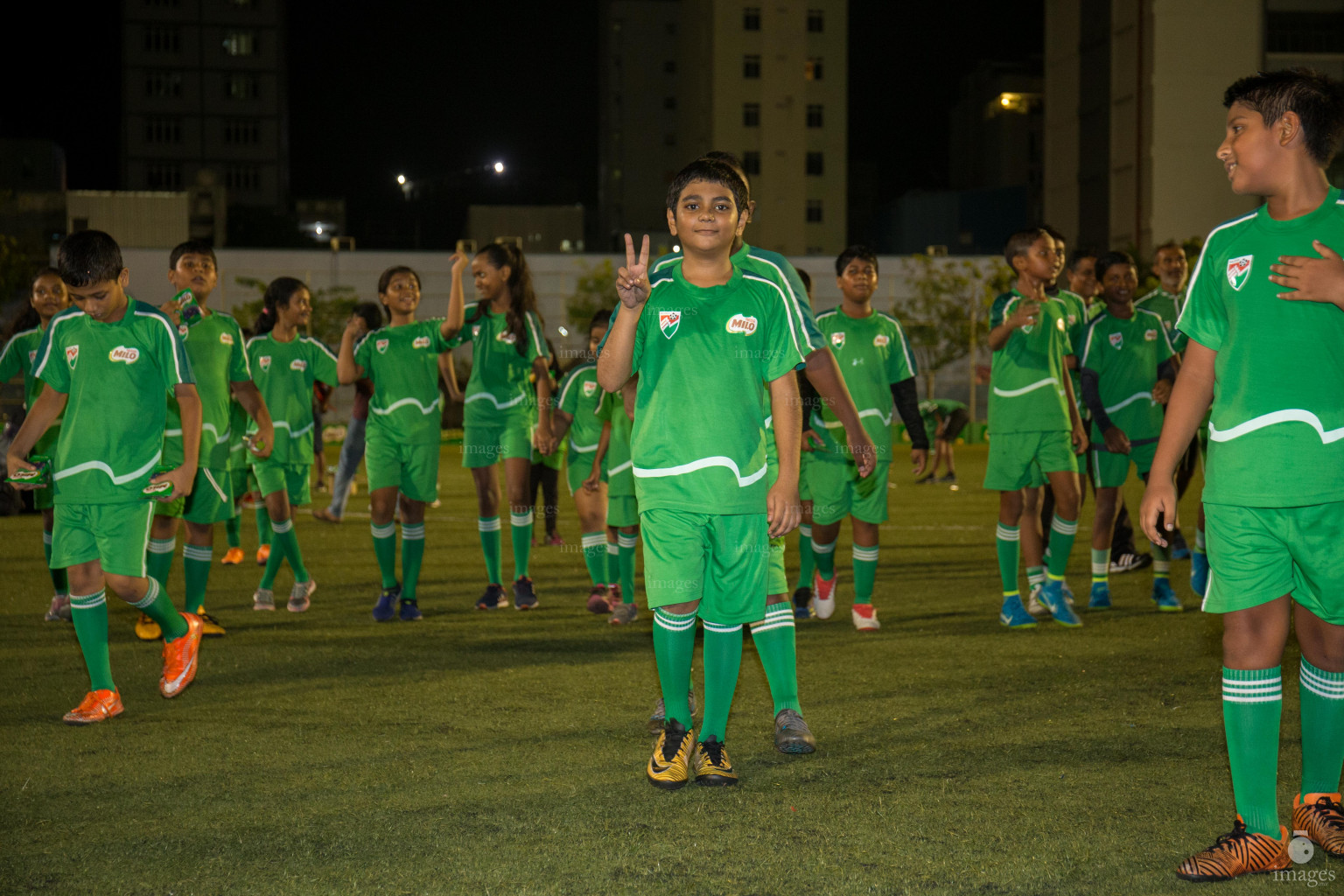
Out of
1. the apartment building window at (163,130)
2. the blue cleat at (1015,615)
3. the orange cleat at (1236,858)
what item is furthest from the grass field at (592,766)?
the apartment building window at (163,130)

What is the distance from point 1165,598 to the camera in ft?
26.2

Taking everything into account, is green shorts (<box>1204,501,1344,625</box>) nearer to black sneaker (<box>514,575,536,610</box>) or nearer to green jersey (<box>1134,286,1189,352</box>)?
black sneaker (<box>514,575,536,610</box>)

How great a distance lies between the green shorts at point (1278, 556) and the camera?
330cm

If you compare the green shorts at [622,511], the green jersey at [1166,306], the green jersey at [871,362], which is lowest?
the green shorts at [622,511]

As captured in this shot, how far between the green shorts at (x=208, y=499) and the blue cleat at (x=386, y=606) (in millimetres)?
1084

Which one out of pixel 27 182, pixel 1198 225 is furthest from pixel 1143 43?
pixel 27 182

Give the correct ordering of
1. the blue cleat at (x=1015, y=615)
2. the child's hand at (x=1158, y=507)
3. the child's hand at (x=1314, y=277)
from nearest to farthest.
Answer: the child's hand at (x=1314, y=277) → the child's hand at (x=1158, y=507) → the blue cleat at (x=1015, y=615)

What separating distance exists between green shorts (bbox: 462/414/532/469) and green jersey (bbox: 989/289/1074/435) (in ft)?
10.1

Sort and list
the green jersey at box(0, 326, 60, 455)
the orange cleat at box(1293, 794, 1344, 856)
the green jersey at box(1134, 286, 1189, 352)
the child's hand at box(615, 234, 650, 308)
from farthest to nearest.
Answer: the green jersey at box(1134, 286, 1189, 352)
the green jersey at box(0, 326, 60, 455)
the child's hand at box(615, 234, 650, 308)
the orange cleat at box(1293, 794, 1344, 856)

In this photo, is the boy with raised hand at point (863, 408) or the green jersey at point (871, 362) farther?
the green jersey at point (871, 362)

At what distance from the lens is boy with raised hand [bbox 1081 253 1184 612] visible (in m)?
8.05

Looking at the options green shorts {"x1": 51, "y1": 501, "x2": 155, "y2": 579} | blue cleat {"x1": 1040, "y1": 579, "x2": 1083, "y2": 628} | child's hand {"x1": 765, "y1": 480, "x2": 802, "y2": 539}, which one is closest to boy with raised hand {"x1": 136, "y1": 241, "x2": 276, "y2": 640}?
green shorts {"x1": 51, "y1": 501, "x2": 155, "y2": 579}

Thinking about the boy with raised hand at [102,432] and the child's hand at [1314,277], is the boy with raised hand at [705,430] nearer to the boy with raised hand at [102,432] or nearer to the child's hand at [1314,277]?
the child's hand at [1314,277]

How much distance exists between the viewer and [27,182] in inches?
3036
